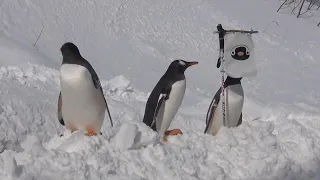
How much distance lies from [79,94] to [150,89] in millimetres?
2715

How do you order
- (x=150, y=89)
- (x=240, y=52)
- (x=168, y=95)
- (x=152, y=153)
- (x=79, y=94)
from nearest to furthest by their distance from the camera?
1. (x=152, y=153)
2. (x=79, y=94)
3. (x=240, y=52)
4. (x=168, y=95)
5. (x=150, y=89)

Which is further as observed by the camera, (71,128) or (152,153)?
(71,128)

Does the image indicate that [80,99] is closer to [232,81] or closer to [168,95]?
[168,95]

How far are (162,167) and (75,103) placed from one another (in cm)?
71

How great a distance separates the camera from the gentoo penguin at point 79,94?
239 cm

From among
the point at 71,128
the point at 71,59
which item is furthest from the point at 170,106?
the point at 71,59

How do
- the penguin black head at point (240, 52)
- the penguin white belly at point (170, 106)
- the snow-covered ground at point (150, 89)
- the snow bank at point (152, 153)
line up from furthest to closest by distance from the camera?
the penguin white belly at point (170, 106), the penguin black head at point (240, 52), the snow-covered ground at point (150, 89), the snow bank at point (152, 153)

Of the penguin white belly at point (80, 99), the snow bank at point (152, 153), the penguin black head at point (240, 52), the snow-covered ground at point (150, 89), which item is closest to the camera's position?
the snow bank at point (152, 153)

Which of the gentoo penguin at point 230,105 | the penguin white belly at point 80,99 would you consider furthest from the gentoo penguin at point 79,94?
the gentoo penguin at point 230,105

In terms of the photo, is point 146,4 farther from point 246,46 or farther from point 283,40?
point 246,46

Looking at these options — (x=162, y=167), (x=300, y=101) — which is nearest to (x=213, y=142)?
(x=162, y=167)

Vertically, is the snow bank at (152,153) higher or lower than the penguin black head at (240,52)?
lower

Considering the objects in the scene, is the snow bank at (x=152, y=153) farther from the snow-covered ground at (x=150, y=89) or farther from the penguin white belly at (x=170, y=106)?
the penguin white belly at (x=170, y=106)

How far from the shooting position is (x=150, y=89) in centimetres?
512
